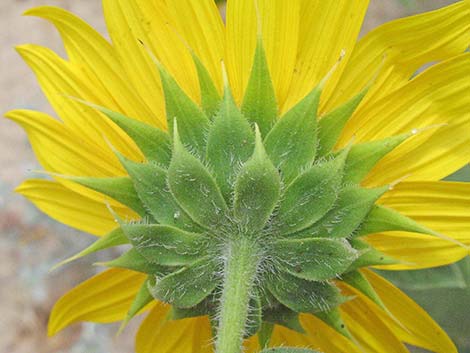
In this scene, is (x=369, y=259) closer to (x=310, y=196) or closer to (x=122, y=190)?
(x=310, y=196)

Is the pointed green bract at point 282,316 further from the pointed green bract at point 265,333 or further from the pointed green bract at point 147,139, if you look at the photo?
the pointed green bract at point 147,139

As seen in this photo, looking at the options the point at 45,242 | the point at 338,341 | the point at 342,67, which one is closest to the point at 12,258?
the point at 45,242

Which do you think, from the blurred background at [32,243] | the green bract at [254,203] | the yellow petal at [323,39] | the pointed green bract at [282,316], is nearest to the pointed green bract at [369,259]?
the green bract at [254,203]

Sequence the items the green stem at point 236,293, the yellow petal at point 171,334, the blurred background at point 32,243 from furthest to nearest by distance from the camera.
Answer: the blurred background at point 32,243 < the yellow petal at point 171,334 < the green stem at point 236,293

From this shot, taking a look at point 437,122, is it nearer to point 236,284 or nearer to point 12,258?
point 236,284

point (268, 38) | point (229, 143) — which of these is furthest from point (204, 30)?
point (229, 143)

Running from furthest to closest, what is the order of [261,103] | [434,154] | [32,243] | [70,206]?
[32,243]
[70,206]
[434,154]
[261,103]
